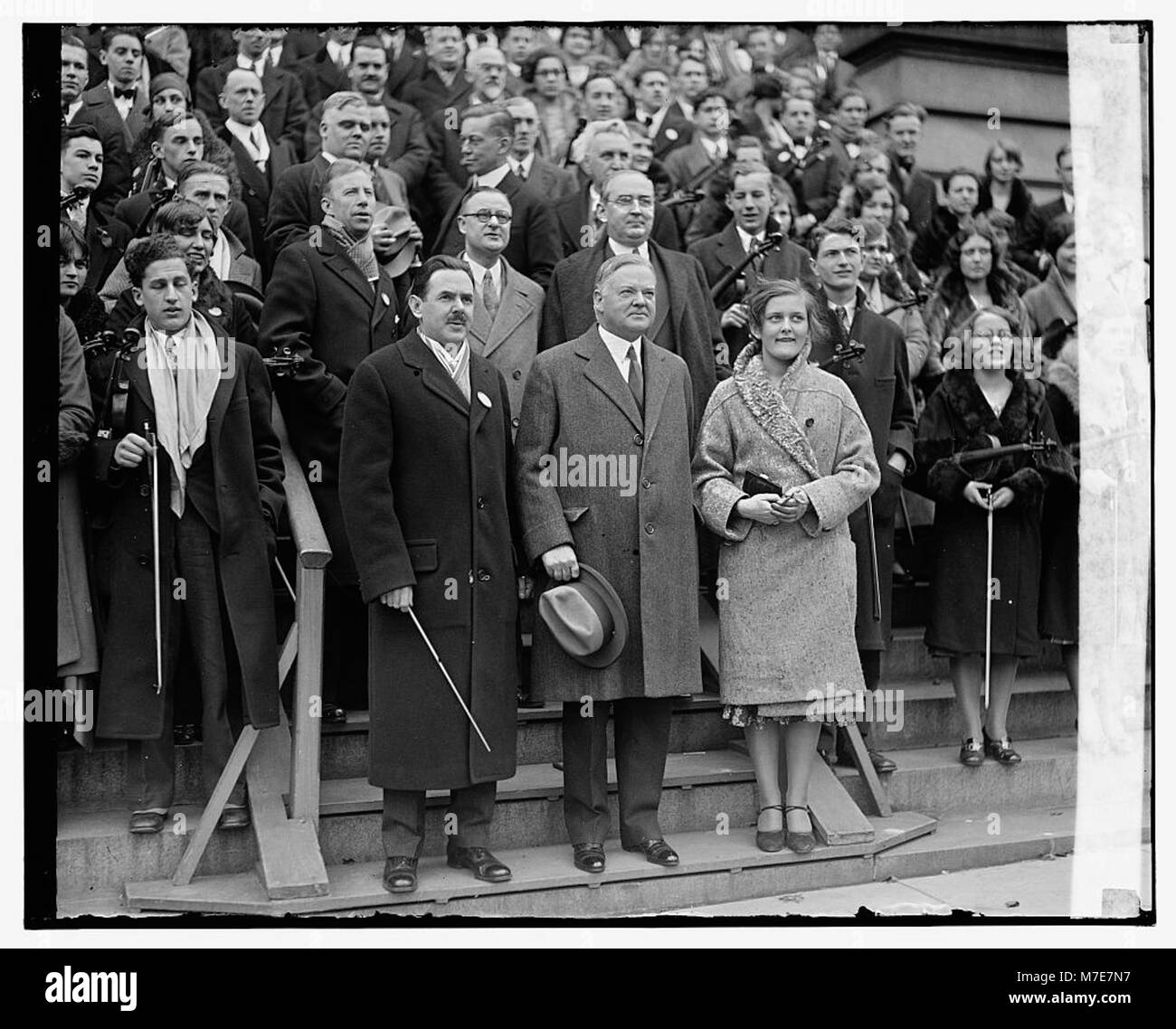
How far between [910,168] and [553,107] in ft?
7.52

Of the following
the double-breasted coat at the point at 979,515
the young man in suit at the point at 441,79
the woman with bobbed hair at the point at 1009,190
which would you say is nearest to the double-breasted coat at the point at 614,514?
the double-breasted coat at the point at 979,515

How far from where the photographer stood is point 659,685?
499 centimetres

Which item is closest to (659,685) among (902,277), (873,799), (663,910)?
(663,910)

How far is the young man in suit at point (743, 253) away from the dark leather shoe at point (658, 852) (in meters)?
2.18

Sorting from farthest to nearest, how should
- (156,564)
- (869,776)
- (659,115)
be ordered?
(659,115) < (869,776) < (156,564)

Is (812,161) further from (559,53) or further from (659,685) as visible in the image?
(659,685)

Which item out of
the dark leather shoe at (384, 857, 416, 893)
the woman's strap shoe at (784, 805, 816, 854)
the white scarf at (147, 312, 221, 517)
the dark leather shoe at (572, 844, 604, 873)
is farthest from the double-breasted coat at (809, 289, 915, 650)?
the white scarf at (147, 312, 221, 517)

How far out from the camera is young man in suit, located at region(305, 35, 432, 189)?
697cm

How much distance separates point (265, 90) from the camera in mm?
7328

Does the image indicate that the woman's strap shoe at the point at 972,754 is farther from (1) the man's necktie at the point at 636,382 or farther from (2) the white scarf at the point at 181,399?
(2) the white scarf at the point at 181,399

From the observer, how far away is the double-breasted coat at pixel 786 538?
5.16 m

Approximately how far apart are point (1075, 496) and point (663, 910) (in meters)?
2.73

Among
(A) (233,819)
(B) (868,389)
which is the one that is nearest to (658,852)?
(A) (233,819)

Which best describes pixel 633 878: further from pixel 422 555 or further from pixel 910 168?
pixel 910 168
